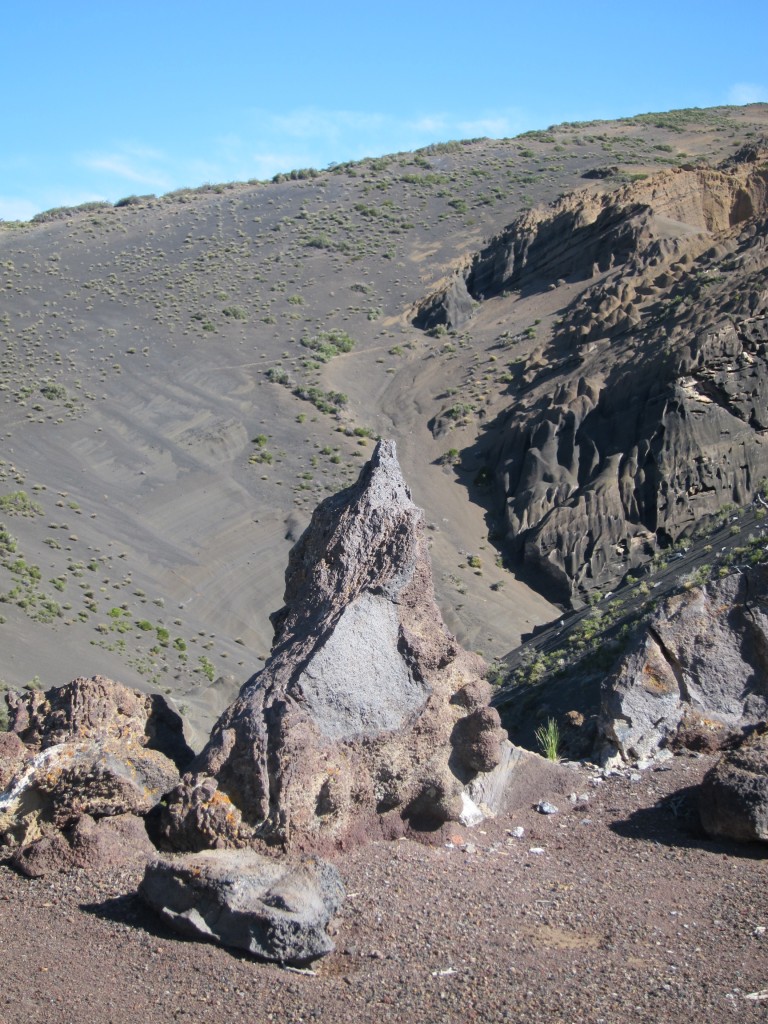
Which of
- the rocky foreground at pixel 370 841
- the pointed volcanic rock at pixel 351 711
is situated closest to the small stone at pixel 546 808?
the rocky foreground at pixel 370 841

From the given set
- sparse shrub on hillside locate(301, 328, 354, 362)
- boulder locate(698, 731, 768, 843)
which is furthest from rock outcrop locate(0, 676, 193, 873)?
sparse shrub on hillside locate(301, 328, 354, 362)

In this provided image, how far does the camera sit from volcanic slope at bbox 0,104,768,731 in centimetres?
3644

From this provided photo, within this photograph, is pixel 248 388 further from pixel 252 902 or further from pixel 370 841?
pixel 252 902

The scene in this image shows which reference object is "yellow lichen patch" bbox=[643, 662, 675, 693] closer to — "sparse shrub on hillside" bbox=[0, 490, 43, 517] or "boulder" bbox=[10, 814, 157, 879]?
"boulder" bbox=[10, 814, 157, 879]

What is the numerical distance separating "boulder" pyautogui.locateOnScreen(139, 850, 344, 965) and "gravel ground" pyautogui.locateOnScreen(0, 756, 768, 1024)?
0.39ft

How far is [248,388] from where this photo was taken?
181ft

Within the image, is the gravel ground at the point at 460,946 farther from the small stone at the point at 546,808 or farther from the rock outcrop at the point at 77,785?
the small stone at the point at 546,808

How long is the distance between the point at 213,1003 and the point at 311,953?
2.24 ft

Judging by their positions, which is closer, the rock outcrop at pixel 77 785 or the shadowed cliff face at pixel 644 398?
the rock outcrop at pixel 77 785

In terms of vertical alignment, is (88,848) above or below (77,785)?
below

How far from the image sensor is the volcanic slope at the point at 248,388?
36438mm

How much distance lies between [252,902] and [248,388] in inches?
1935

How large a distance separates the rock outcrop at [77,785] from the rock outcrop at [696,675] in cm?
447

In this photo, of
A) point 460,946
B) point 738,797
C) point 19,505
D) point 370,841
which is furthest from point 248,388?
point 460,946
